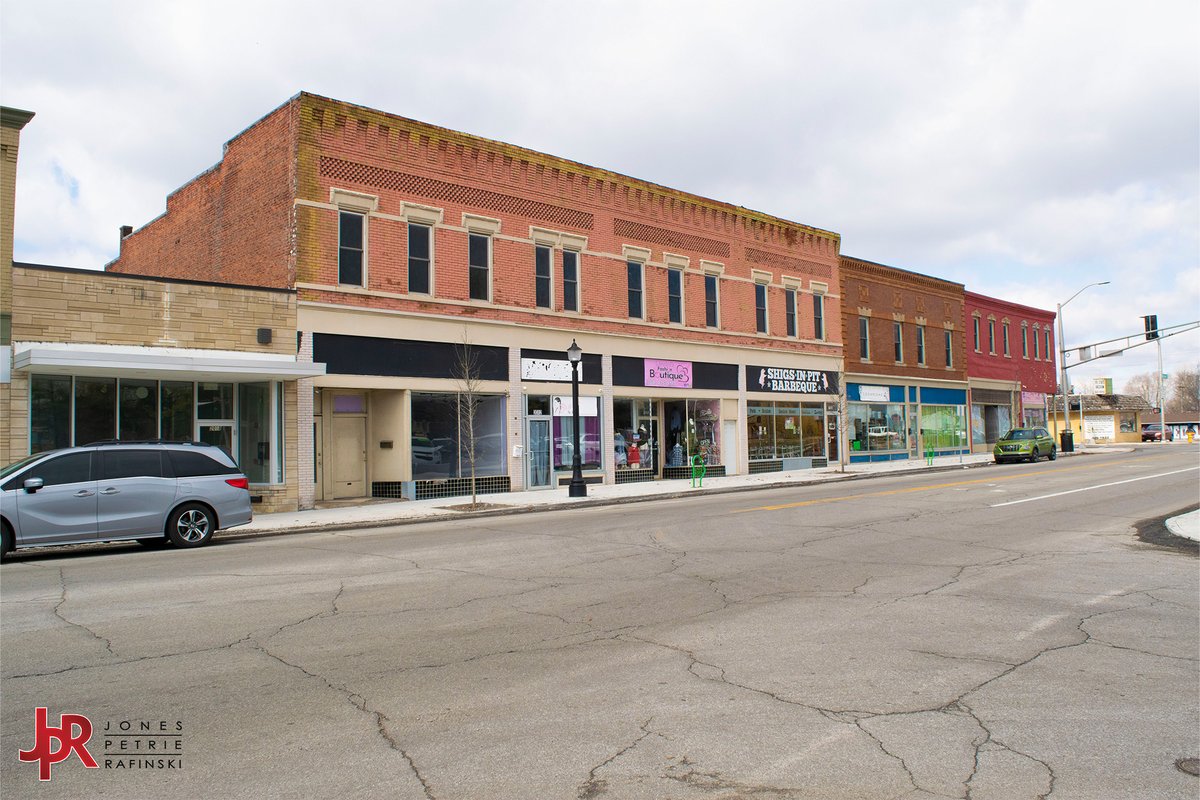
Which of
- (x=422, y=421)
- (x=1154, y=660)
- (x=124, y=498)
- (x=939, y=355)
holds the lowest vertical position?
(x=1154, y=660)

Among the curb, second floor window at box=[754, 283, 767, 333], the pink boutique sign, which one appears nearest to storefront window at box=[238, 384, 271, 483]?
the curb

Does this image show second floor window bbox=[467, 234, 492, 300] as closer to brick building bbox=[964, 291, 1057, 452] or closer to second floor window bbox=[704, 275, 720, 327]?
second floor window bbox=[704, 275, 720, 327]

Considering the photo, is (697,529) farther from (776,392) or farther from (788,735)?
(776,392)

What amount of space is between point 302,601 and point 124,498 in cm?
614

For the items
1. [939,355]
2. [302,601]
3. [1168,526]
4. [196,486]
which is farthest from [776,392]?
[302,601]

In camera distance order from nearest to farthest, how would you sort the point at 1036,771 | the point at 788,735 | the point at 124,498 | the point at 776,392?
the point at 1036,771 < the point at 788,735 < the point at 124,498 < the point at 776,392

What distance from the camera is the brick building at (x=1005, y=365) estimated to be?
159ft

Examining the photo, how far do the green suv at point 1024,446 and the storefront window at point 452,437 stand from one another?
85.7 feet

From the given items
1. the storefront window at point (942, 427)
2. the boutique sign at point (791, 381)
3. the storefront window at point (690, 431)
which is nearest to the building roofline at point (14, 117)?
the storefront window at point (690, 431)

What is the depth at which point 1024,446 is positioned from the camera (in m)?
39.2

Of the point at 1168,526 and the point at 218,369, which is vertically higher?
the point at 218,369

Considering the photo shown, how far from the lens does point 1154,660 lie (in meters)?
6.59

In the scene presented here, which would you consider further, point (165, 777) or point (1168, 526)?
point (1168, 526)

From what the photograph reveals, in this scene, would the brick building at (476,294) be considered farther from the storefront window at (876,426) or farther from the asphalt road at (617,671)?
the asphalt road at (617,671)
